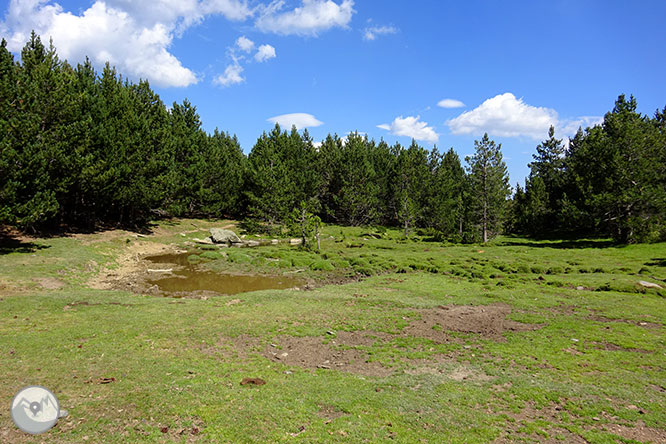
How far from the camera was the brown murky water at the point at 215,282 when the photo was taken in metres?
26.7

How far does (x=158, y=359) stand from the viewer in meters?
11.7

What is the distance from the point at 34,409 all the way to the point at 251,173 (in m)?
63.9

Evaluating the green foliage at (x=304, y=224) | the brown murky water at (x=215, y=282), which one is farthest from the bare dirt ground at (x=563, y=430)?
the green foliage at (x=304, y=224)

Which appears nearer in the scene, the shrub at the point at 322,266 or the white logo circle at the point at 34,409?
the white logo circle at the point at 34,409

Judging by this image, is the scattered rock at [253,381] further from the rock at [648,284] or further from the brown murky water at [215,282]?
the rock at [648,284]

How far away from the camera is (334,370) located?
11961 millimetres

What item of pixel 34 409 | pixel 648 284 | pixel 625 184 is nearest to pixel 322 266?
pixel 648 284

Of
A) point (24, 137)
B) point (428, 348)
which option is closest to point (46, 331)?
point (428, 348)

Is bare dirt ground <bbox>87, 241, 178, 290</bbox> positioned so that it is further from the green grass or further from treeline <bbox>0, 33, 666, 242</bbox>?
treeline <bbox>0, 33, 666, 242</bbox>

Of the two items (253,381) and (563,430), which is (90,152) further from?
(563,430)

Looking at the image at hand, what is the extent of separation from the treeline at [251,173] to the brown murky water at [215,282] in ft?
39.0

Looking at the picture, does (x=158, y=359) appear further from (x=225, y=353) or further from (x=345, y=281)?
(x=345, y=281)

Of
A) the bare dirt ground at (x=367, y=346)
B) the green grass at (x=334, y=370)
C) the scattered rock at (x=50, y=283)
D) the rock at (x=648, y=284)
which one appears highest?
the scattered rock at (x=50, y=283)

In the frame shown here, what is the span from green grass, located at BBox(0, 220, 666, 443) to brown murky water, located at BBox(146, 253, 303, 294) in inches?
205
